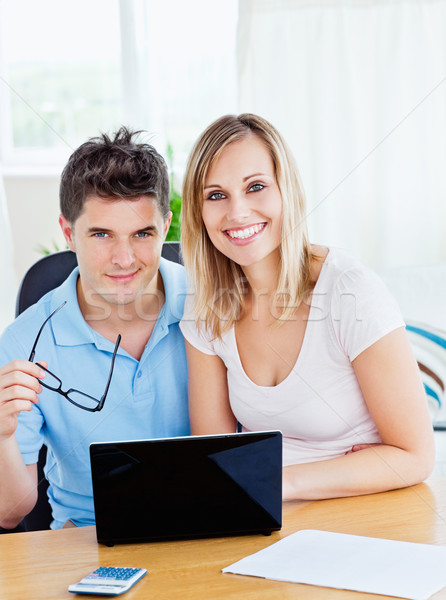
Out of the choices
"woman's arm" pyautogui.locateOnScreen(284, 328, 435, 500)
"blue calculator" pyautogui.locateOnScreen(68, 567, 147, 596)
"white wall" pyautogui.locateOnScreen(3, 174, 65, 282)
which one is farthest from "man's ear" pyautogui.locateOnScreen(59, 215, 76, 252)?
→ "white wall" pyautogui.locateOnScreen(3, 174, 65, 282)

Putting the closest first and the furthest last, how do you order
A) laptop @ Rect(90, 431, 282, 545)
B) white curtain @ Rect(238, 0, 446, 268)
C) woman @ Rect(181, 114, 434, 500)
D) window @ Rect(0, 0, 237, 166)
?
laptop @ Rect(90, 431, 282, 545), woman @ Rect(181, 114, 434, 500), white curtain @ Rect(238, 0, 446, 268), window @ Rect(0, 0, 237, 166)

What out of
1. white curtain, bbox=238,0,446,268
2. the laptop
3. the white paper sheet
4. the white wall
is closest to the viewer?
the white paper sheet

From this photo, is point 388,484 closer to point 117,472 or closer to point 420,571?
point 420,571

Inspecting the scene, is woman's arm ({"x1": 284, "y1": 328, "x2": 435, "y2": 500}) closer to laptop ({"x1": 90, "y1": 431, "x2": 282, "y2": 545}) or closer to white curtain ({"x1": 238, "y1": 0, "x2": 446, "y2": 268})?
laptop ({"x1": 90, "y1": 431, "x2": 282, "y2": 545})

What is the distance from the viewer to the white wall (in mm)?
3605

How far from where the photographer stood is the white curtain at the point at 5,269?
330cm

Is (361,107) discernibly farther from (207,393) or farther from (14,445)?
(14,445)

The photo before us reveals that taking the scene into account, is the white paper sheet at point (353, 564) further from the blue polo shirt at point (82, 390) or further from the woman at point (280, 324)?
the blue polo shirt at point (82, 390)

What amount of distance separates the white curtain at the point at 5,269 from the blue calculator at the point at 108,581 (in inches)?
98.3

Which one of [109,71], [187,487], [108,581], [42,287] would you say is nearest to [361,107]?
[109,71]

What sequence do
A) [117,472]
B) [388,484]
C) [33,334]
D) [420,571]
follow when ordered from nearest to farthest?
[420,571], [117,472], [388,484], [33,334]

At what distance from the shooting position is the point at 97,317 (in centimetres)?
153

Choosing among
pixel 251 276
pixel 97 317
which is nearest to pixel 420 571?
pixel 251 276

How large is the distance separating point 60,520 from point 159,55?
2.34 m
